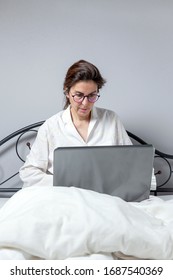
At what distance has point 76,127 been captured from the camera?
64.4 inches

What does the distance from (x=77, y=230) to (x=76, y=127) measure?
859 millimetres

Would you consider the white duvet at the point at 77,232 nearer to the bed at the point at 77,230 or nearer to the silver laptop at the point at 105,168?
the bed at the point at 77,230

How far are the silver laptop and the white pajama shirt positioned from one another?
1.21ft

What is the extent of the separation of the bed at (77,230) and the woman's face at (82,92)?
640 millimetres

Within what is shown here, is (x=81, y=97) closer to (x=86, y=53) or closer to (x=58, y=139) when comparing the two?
(x=58, y=139)

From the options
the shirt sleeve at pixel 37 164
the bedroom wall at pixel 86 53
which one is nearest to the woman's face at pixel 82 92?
the shirt sleeve at pixel 37 164

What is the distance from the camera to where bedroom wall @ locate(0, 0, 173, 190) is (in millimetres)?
1843

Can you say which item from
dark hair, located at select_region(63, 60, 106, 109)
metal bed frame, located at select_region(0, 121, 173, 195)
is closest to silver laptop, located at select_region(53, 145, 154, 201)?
dark hair, located at select_region(63, 60, 106, 109)

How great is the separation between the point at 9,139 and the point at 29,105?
22 cm

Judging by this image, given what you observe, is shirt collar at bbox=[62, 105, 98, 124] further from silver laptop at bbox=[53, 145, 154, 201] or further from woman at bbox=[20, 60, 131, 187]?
silver laptop at bbox=[53, 145, 154, 201]

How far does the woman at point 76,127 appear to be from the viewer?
59.7 inches

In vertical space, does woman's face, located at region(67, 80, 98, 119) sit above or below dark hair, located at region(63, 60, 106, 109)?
below

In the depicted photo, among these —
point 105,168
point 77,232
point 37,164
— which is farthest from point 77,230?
point 37,164
